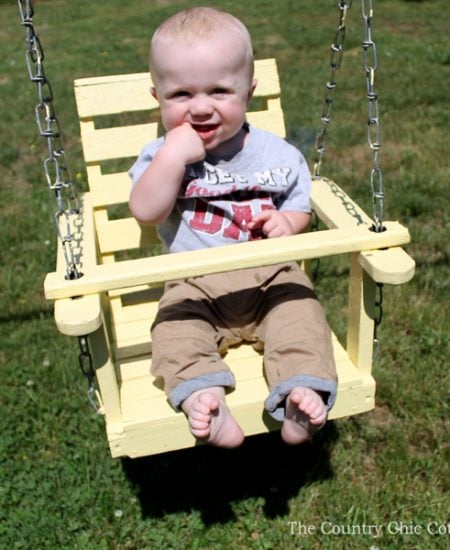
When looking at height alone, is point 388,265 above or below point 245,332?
above

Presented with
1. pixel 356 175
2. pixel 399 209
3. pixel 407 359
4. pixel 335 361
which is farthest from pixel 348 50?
pixel 335 361

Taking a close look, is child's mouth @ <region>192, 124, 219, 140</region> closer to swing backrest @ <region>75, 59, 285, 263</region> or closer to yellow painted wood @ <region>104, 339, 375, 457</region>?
swing backrest @ <region>75, 59, 285, 263</region>

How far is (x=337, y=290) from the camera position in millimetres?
3758

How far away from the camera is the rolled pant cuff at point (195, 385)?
6.75ft

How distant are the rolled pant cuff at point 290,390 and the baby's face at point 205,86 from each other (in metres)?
0.87

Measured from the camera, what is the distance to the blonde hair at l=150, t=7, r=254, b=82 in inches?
87.7

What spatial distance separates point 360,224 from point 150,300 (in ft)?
3.14

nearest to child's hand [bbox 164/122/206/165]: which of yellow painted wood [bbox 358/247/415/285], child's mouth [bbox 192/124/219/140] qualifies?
child's mouth [bbox 192/124/219/140]

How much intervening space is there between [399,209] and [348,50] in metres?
4.11

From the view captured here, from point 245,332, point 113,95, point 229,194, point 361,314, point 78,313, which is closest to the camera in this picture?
point 78,313

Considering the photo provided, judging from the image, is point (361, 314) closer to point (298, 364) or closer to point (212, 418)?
point (298, 364)

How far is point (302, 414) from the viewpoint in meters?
2.05

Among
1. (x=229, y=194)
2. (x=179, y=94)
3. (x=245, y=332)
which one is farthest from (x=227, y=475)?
(x=179, y=94)

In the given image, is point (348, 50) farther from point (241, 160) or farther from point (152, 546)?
point (152, 546)
